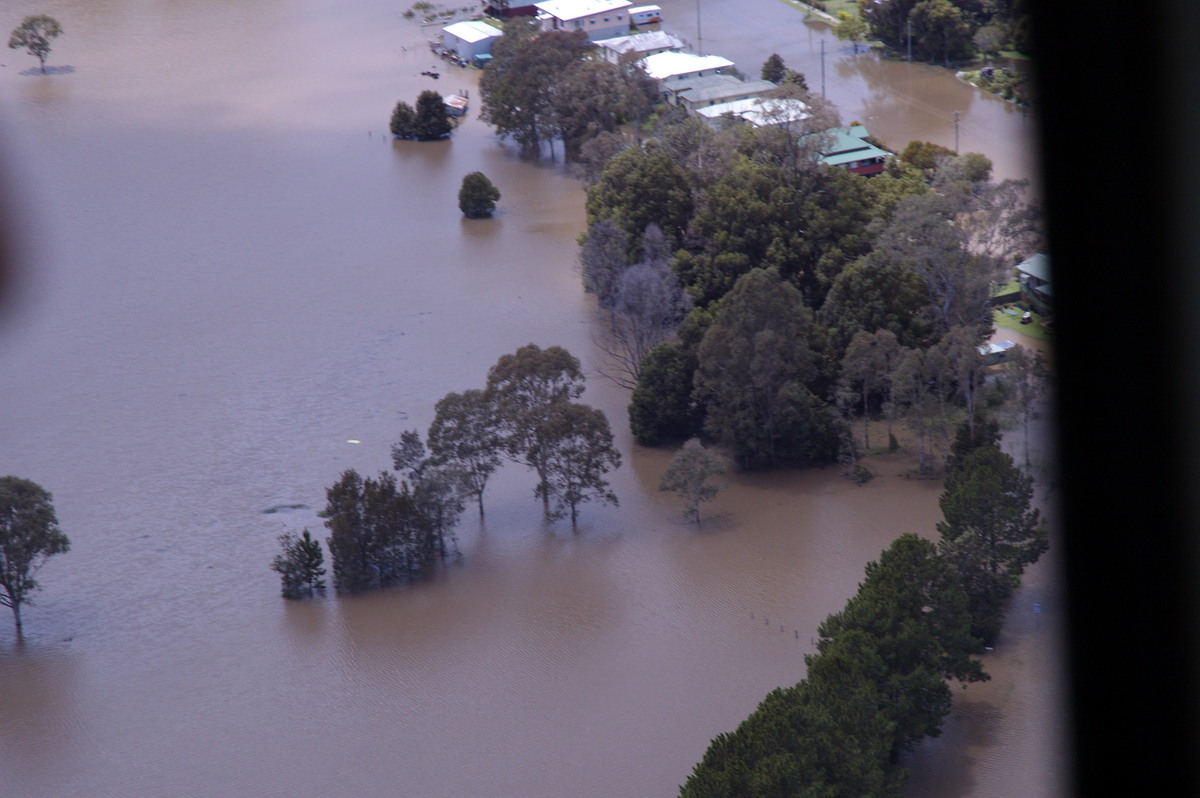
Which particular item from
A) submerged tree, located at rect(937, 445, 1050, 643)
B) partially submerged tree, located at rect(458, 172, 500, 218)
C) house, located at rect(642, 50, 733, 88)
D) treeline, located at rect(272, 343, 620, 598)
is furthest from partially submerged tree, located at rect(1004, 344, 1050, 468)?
house, located at rect(642, 50, 733, 88)

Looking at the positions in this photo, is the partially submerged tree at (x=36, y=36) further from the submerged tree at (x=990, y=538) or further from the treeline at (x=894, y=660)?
the submerged tree at (x=990, y=538)

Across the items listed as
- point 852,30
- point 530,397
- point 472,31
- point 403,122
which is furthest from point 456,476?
point 472,31

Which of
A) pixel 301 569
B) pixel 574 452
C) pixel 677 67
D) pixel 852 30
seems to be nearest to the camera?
pixel 301 569

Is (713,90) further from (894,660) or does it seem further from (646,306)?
(894,660)

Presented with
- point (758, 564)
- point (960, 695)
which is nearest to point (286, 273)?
point (758, 564)

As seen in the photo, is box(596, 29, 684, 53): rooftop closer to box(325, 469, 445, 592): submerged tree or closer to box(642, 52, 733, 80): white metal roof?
box(642, 52, 733, 80): white metal roof

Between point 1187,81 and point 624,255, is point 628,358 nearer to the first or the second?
point 624,255

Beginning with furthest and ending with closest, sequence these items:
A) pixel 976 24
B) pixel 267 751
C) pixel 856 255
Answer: pixel 976 24
pixel 856 255
pixel 267 751

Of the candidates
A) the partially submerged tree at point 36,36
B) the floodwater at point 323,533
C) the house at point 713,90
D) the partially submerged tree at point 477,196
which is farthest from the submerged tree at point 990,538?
the partially submerged tree at point 36,36
